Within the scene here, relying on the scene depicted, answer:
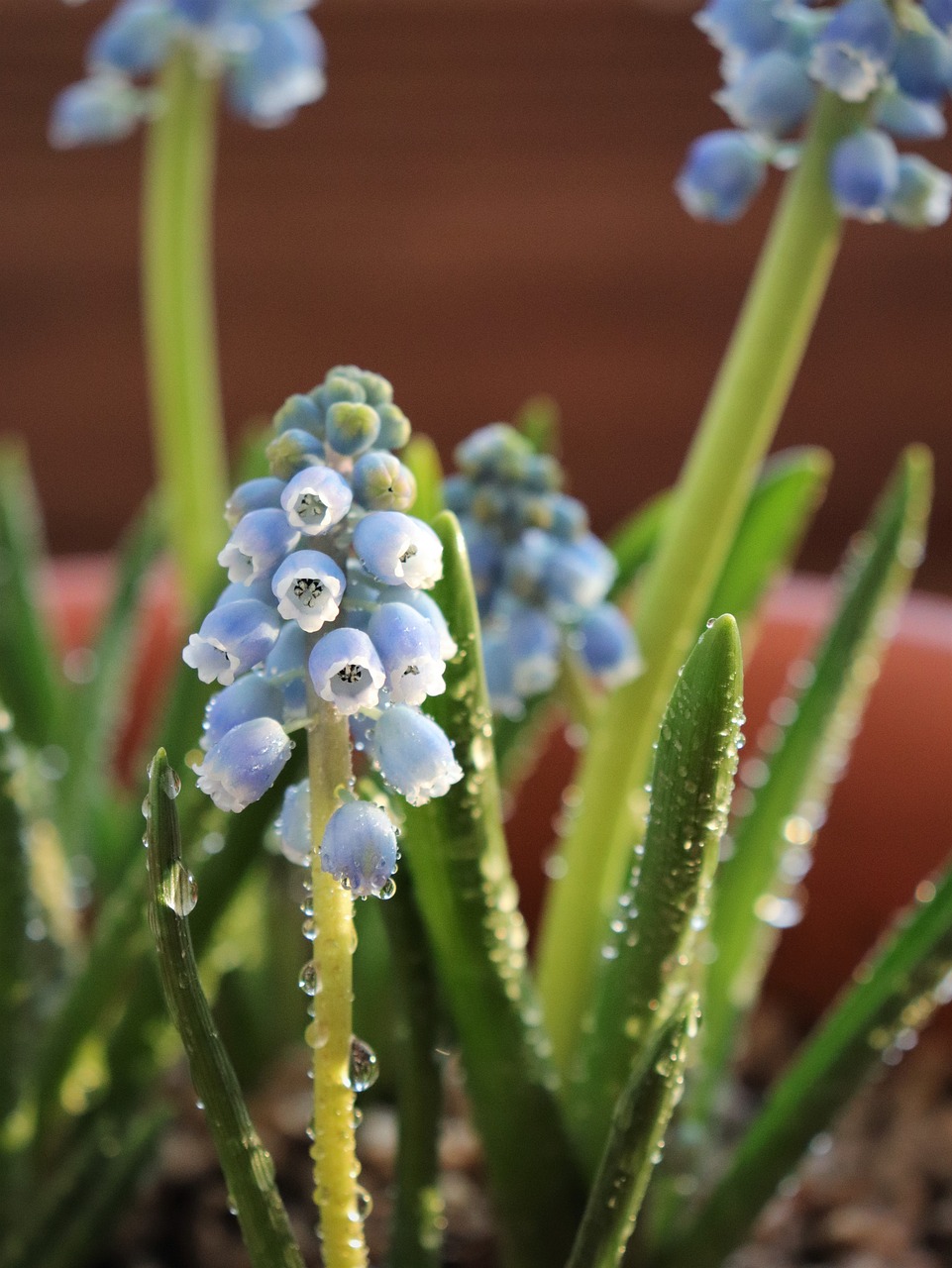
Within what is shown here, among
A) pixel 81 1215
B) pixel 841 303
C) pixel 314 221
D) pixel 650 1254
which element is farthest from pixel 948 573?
pixel 81 1215

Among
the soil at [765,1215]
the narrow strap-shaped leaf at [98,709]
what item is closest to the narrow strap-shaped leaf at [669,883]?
the soil at [765,1215]

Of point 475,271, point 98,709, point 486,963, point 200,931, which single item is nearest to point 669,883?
point 486,963

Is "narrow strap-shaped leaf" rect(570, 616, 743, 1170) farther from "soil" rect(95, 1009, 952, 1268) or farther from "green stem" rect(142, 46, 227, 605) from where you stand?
"green stem" rect(142, 46, 227, 605)

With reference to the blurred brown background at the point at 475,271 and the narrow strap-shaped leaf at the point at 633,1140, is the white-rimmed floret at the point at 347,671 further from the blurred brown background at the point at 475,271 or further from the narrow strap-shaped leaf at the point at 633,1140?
the blurred brown background at the point at 475,271

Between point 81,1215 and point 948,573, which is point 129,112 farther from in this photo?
point 948,573

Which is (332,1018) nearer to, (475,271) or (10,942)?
(10,942)

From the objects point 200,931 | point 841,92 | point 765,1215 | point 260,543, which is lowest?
point 765,1215

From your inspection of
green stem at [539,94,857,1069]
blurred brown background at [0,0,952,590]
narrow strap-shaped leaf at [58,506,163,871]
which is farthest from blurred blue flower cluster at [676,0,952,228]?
blurred brown background at [0,0,952,590]
